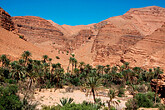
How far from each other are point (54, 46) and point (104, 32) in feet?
111

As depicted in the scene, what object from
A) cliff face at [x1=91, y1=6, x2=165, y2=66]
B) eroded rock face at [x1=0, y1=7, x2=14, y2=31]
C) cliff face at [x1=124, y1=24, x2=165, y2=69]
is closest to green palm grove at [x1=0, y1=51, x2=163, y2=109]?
cliff face at [x1=124, y1=24, x2=165, y2=69]

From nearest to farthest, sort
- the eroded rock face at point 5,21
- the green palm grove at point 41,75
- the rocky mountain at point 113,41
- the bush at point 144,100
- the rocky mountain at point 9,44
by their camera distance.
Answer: the bush at point 144,100, the green palm grove at point 41,75, the rocky mountain at point 9,44, the rocky mountain at point 113,41, the eroded rock face at point 5,21

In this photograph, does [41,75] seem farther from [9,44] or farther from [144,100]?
[9,44]

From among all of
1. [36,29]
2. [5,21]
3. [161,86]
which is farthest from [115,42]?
[36,29]

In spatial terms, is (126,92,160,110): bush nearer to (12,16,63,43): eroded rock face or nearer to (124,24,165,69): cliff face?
(124,24,165,69): cliff face

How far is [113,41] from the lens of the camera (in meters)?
72.9

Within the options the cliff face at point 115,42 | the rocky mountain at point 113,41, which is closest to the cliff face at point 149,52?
the rocky mountain at point 113,41

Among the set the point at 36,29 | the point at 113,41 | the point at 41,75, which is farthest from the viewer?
the point at 36,29

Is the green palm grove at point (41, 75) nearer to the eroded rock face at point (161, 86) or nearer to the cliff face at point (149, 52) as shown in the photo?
the cliff face at point (149, 52)

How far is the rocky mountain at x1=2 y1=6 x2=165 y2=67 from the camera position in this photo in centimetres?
5894

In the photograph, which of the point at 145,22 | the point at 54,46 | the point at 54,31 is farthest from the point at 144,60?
the point at 54,31

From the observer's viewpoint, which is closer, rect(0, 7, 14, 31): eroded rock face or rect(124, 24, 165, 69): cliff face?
rect(124, 24, 165, 69): cliff face

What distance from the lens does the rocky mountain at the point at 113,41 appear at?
5894cm

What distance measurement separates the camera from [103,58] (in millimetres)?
66688
